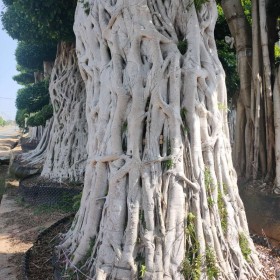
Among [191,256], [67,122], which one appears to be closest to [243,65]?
[191,256]

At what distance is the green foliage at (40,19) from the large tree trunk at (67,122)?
0.90 meters

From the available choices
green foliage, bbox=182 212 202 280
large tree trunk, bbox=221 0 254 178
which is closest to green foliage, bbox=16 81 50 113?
large tree trunk, bbox=221 0 254 178

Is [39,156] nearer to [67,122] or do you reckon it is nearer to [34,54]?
[67,122]

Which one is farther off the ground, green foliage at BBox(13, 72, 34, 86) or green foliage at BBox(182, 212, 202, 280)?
green foliage at BBox(13, 72, 34, 86)

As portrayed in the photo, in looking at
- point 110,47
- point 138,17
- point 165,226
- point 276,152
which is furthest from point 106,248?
point 276,152

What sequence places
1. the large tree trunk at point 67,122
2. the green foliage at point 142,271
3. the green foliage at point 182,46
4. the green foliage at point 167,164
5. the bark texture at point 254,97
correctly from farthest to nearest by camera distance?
the large tree trunk at point 67,122 < the bark texture at point 254,97 < the green foliage at point 182,46 < the green foliage at point 167,164 < the green foliage at point 142,271

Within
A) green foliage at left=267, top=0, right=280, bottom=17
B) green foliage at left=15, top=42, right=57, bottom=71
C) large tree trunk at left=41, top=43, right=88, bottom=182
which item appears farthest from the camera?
green foliage at left=15, top=42, right=57, bottom=71

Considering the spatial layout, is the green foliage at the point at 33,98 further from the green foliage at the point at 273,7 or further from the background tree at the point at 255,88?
the green foliage at the point at 273,7

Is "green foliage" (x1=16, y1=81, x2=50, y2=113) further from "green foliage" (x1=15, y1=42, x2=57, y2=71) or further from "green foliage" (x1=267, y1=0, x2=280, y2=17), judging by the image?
"green foliage" (x1=267, y1=0, x2=280, y2=17)

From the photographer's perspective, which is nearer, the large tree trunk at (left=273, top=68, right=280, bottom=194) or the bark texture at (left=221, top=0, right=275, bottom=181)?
the large tree trunk at (left=273, top=68, right=280, bottom=194)

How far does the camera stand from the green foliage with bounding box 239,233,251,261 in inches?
112

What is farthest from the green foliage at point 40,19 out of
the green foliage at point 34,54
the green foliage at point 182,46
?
the green foliage at point 182,46

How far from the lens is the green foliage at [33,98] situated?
8.95m

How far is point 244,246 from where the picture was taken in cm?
289
